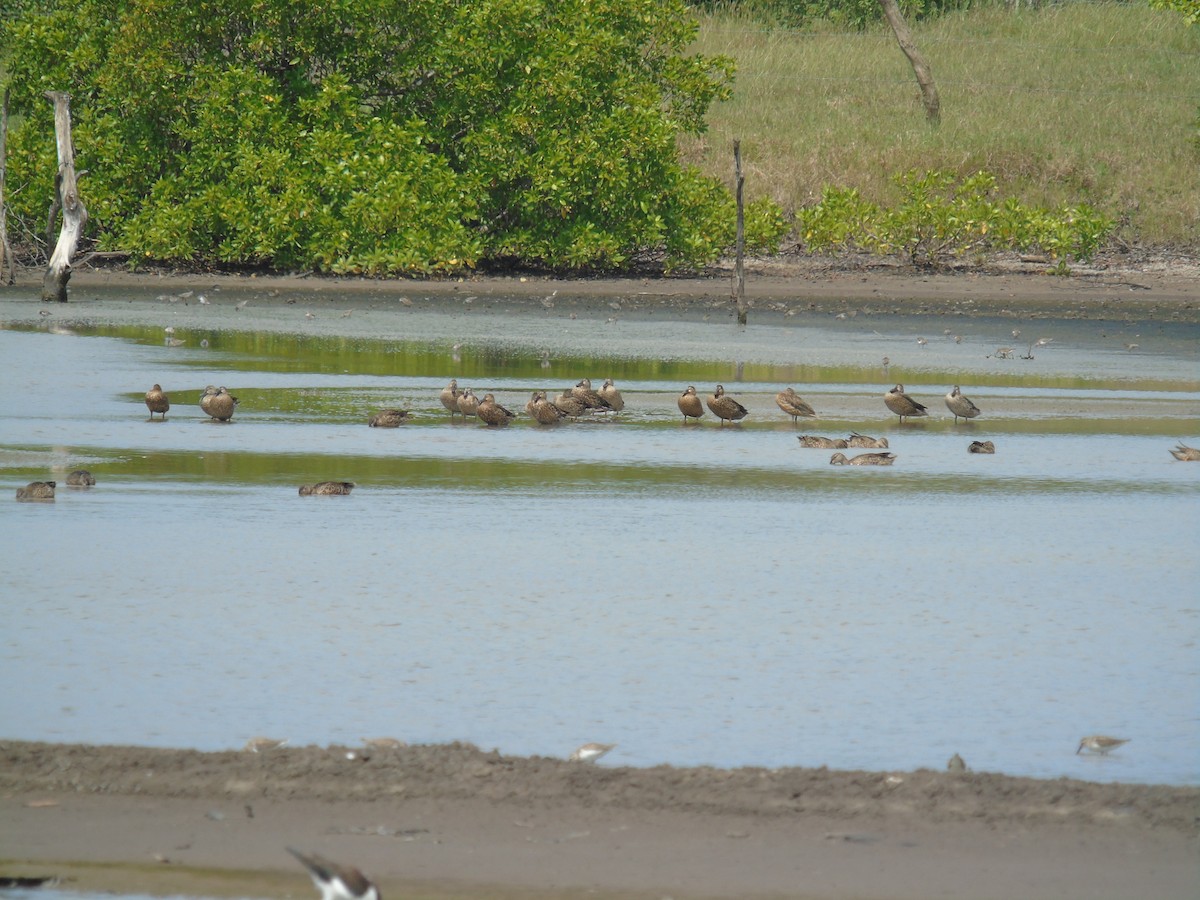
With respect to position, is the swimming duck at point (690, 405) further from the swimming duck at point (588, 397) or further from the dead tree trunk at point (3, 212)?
the dead tree trunk at point (3, 212)

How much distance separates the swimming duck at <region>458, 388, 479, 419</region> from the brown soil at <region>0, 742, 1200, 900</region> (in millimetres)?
9660

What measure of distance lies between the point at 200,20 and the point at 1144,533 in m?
25.7

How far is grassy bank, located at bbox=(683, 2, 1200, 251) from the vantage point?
123 feet

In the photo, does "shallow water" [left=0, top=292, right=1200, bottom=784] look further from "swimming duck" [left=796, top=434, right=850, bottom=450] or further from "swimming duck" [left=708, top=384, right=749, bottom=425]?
"swimming duck" [left=796, top=434, right=850, bottom=450]

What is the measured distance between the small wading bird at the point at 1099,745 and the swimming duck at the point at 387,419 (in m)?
9.55

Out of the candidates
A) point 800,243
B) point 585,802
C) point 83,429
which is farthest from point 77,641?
point 800,243

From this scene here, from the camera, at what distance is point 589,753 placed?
19.6ft

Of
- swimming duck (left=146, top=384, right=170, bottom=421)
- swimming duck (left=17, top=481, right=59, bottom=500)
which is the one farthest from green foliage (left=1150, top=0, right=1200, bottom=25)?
swimming duck (left=17, top=481, right=59, bottom=500)

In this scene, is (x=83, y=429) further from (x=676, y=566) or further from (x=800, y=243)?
(x=800, y=243)

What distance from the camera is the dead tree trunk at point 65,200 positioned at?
27547 mm

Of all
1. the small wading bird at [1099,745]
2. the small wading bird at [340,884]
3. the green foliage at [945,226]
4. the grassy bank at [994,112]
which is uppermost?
the grassy bank at [994,112]

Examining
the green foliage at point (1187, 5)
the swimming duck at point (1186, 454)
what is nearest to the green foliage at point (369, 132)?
the green foliage at point (1187, 5)

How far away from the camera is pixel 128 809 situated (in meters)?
5.42

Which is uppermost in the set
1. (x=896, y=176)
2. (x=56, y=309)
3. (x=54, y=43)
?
(x=54, y=43)
